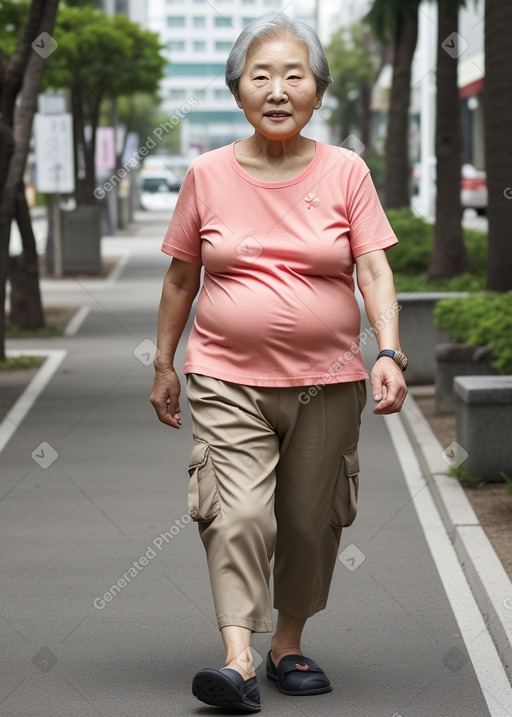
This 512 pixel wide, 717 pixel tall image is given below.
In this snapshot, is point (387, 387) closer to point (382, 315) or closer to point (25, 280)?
point (382, 315)

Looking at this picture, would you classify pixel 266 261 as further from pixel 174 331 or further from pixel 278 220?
pixel 174 331

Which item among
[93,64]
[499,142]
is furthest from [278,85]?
[93,64]

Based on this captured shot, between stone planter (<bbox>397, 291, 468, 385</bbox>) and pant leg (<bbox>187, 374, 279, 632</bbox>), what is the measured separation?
8.61m

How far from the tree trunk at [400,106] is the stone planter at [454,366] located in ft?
49.0

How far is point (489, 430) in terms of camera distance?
28.7ft

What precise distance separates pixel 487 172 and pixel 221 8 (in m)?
189

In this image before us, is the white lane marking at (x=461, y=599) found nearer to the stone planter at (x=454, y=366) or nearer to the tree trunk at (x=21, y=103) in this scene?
the stone planter at (x=454, y=366)

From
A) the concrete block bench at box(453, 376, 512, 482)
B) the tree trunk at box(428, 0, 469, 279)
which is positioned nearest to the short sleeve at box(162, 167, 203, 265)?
the concrete block bench at box(453, 376, 512, 482)

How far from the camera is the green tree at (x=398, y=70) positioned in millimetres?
24531

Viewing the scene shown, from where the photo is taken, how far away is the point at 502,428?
8750 millimetres

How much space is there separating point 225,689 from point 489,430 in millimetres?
4357

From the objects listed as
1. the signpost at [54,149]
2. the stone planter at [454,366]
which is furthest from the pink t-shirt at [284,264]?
the signpost at [54,149]

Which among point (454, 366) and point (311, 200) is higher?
point (311, 200)

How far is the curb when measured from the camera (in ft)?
18.9
